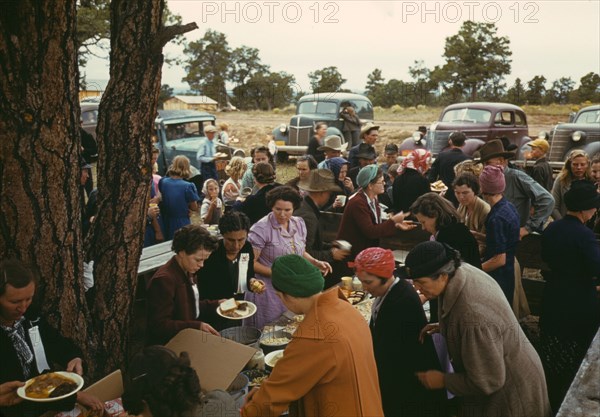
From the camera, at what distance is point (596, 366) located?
321 cm

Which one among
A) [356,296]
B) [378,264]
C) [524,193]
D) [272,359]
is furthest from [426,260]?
[524,193]

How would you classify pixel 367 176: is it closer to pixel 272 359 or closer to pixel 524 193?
pixel 524 193

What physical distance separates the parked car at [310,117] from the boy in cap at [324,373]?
52.4ft

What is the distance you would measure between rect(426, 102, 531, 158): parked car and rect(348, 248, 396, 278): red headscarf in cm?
1179

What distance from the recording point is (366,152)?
8.24m

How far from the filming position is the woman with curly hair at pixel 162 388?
2.11 metres

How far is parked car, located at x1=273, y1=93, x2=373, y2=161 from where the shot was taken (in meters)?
18.6

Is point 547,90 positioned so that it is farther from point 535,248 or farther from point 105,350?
point 105,350

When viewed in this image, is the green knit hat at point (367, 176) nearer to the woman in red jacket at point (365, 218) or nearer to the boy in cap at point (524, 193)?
the woman in red jacket at point (365, 218)

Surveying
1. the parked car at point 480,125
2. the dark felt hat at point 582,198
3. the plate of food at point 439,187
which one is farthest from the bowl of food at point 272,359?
the parked car at point 480,125

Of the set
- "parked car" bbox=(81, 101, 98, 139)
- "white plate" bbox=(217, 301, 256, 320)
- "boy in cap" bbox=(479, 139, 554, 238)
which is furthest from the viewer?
"parked car" bbox=(81, 101, 98, 139)

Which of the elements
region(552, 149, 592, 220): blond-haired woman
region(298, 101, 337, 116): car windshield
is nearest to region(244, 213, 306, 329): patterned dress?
region(552, 149, 592, 220): blond-haired woman

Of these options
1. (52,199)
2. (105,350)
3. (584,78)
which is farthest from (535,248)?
(584,78)

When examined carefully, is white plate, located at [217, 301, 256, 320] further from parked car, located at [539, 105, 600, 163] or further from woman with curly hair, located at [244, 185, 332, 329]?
parked car, located at [539, 105, 600, 163]
